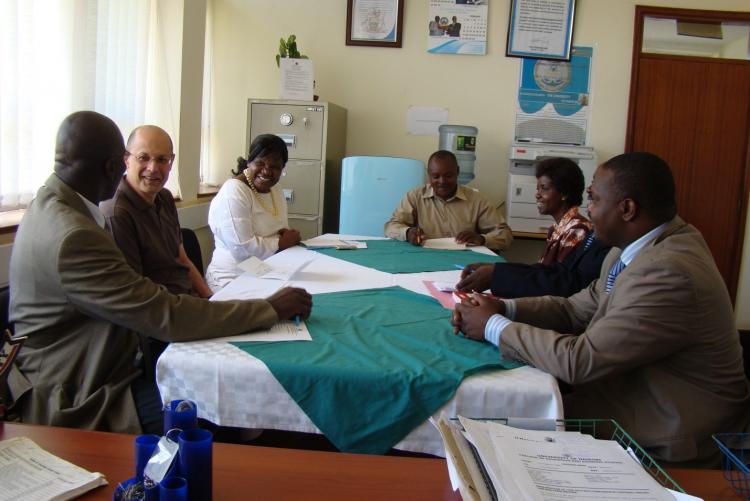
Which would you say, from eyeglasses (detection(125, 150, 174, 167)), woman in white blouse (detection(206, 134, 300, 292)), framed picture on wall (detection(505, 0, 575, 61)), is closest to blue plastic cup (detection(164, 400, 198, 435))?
eyeglasses (detection(125, 150, 174, 167))

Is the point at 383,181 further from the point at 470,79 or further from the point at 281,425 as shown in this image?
the point at 281,425

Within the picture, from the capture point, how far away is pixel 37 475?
0.90 metres

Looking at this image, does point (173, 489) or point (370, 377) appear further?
point (370, 377)

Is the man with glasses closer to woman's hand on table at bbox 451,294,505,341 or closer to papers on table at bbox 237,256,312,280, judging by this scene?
papers on table at bbox 237,256,312,280

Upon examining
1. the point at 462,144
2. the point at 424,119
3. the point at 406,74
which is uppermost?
the point at 406,74

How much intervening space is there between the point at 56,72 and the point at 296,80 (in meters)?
1.88

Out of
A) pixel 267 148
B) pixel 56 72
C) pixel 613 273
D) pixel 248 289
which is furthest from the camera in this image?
pixel 267 148

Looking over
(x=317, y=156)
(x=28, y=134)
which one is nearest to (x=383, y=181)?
(x=317, y=156)

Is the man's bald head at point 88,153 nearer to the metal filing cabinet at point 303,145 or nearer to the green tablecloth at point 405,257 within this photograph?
the green tablecloth at point 405,257

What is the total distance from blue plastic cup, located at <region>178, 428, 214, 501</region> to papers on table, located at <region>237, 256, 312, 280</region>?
1.32m

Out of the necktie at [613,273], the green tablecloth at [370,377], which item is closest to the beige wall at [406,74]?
the necktie at [613,273]

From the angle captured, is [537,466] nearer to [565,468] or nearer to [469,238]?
[565,468]

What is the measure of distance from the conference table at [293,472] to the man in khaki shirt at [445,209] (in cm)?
254

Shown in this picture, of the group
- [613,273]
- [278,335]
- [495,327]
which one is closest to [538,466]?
[495,327]
